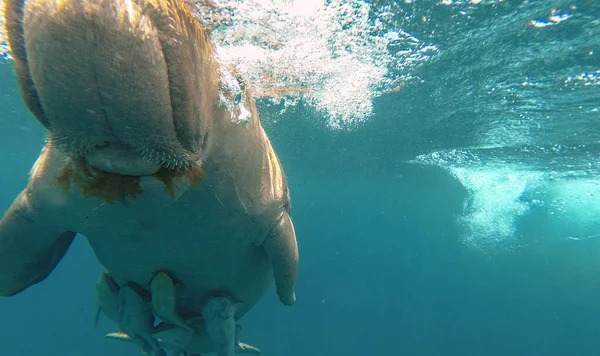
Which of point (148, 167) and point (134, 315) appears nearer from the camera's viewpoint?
point (148, 167)

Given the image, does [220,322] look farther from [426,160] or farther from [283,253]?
[426,160]

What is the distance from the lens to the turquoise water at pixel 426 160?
8242mm

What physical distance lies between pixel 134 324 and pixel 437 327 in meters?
46.6

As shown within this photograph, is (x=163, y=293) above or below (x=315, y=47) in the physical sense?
below

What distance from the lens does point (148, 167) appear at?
5.14 ft

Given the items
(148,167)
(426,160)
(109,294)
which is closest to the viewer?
(148,167)

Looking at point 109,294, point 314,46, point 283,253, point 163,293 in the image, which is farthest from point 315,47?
point 163,293

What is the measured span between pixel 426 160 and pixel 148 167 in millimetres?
22583

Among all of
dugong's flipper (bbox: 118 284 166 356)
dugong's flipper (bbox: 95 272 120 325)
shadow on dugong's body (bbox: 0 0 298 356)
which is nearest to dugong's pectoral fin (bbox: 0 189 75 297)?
shadow on dugong's body (bbox: 0 0 298 356)

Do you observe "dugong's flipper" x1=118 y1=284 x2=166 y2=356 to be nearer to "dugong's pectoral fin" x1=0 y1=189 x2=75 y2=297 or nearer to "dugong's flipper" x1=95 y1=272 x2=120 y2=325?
"dugong's flipper" x1=95 y1=272 x2=120 y2=325

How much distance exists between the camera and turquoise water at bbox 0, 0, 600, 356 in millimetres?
8242

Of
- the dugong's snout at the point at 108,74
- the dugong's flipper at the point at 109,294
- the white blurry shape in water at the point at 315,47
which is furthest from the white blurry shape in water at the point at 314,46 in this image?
the dugong's snout at the point at 108,74

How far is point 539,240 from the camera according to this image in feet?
200

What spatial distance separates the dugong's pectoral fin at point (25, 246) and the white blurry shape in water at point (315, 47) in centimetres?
369
